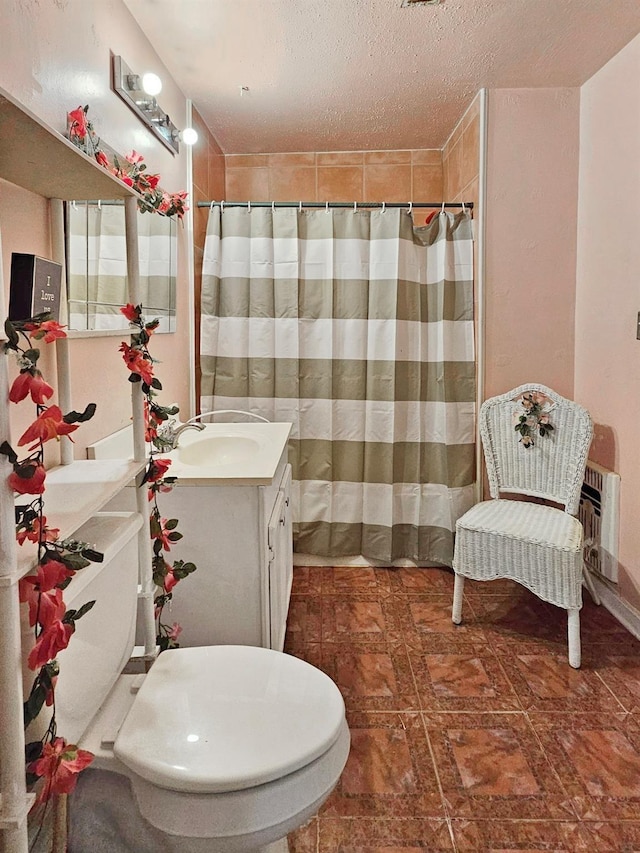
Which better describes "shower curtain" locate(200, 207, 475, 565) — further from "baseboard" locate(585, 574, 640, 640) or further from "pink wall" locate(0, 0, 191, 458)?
"baseboard" locate(585, 574, 640, 640)

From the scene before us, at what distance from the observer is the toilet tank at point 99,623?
44.5 inches

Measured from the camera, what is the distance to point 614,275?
8.55ft

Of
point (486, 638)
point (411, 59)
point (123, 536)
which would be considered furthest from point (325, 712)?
point (411, 59)

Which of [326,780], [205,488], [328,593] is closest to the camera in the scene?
[326,780]

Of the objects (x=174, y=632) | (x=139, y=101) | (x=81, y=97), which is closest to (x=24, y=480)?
(x=174, y=632)

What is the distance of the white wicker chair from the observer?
7.58 feet

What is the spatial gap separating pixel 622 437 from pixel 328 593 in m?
1.46

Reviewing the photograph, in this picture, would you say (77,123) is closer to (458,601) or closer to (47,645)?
(47,645)

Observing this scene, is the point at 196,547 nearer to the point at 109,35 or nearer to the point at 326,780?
the point at 326,780

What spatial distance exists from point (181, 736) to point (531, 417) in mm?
2092

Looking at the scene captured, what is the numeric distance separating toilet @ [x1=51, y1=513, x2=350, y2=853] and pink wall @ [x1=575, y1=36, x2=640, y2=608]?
1752mm

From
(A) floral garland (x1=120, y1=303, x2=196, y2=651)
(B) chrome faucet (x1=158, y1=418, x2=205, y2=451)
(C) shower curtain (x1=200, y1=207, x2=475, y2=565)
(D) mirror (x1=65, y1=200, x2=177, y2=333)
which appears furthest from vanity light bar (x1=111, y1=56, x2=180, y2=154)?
(B) chrome faucet (x1=158, y1=418, x2=205, y2=451)

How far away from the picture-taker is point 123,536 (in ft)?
4.32

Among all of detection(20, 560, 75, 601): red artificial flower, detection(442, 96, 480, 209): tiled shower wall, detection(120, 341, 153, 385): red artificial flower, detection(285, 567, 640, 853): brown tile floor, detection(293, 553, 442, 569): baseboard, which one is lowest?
detection(285, 567, 640, 853): brown tile floor
